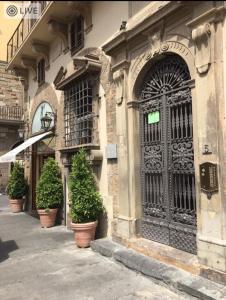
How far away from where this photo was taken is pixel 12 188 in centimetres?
1183

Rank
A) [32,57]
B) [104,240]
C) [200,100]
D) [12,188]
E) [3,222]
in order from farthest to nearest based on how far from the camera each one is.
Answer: [12,188] < [32,57] < [3,222] < [104,240] < [200,100]

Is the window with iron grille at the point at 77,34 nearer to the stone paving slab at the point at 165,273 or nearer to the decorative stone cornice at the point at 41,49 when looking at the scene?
the decorative stone cornice at the point at 41,49

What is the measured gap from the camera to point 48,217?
8.50m

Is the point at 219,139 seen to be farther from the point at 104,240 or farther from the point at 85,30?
the point at 85,30

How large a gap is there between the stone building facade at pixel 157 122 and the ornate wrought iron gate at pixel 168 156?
2cm

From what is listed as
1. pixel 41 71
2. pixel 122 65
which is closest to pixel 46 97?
pixel 41 71

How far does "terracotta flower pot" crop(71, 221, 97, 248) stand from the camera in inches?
244

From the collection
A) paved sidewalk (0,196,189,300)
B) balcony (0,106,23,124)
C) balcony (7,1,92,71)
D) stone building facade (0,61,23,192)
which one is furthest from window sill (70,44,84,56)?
balcony (0,106,23,124)

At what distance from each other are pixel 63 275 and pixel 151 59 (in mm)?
3831

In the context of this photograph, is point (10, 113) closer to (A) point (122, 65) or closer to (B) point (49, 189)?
Answer: (B) point (49, 189)

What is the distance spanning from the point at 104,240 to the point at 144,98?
290 cm

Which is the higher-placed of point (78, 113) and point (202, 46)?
point (202, 46)

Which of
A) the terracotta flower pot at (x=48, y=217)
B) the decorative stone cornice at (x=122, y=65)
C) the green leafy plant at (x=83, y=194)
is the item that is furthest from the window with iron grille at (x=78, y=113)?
the terracotta flower pot at (x=48, y=217)

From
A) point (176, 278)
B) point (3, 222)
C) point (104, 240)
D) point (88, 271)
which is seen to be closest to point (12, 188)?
point (3, 222)
